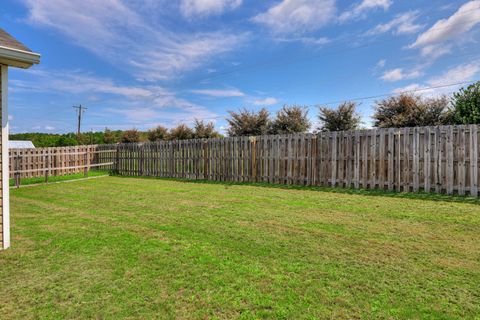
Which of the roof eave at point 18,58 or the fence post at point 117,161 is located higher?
the roof eave at point 18,58

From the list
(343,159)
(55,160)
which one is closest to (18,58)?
(343,159)

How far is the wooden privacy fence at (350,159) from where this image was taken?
6645mm

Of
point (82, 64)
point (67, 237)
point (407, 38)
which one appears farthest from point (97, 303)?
point (82, 64)

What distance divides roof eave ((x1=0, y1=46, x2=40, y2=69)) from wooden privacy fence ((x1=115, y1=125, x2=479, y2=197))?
7.59 meters

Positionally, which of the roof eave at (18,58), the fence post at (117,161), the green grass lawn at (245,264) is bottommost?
the green grass lawn at (245,264)

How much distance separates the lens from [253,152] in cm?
1045

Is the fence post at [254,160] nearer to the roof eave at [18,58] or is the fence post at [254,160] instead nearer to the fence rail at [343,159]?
the fence rail at [343,159]

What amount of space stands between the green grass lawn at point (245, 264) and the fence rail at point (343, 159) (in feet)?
5.93

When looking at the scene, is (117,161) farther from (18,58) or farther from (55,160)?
(18,58)

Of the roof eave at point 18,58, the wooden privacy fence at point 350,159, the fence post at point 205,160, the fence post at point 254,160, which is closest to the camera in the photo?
the roof eave at point 18,58

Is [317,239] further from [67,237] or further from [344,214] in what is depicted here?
[67,237]

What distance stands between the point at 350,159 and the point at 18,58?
26.6 ft

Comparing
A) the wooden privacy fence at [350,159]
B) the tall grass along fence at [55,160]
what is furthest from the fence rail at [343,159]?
the tall grass along fence at [55,160]

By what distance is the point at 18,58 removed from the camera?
339 centimetres
